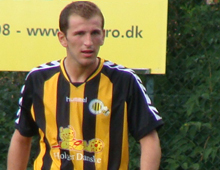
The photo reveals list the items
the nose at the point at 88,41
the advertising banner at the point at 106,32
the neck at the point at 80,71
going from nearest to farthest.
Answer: the nose at the point at 88,41, the neck at the point at 80,71, the advertising banner at the point at 106,32

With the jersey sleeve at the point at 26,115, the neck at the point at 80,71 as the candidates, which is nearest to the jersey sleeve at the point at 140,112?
the neck at the point at 80,71

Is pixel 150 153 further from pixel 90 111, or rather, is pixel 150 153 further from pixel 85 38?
pixel 85 38

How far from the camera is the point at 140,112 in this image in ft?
9.04

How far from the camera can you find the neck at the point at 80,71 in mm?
2791

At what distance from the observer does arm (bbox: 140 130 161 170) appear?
105 inches

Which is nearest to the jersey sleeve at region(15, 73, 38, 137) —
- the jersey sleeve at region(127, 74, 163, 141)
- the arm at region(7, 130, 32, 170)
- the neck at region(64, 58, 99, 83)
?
the arm at region(7, 130, 32, 170)

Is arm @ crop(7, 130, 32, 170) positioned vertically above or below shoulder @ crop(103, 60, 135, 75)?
below

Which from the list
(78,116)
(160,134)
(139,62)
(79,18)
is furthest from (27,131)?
(160,134)

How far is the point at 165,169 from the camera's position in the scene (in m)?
5.05

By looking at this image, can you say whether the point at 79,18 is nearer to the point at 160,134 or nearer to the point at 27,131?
the point at 27,131

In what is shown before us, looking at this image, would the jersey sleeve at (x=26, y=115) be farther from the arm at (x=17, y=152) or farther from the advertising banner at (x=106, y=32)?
the advertising banner at (x=106, y=32)

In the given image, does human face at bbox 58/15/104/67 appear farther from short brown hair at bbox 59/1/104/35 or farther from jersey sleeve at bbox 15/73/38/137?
jersey sleeve at bbox 15/73/38/137

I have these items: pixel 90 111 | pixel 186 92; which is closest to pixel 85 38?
pixel 90 111

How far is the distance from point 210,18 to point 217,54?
1.10ft
